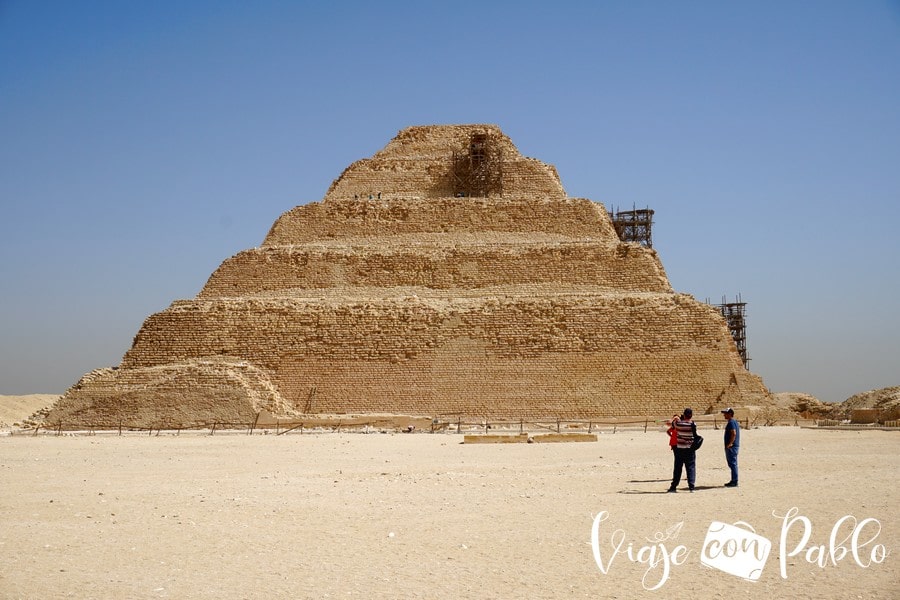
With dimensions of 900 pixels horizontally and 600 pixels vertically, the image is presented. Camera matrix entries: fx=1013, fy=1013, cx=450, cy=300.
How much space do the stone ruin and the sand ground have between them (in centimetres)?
1493

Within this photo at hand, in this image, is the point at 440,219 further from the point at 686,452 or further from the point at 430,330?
the point at 686,452

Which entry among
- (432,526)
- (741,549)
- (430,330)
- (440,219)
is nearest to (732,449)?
(741,549)

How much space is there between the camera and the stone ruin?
34.4 m

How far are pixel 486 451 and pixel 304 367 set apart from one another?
1578cm

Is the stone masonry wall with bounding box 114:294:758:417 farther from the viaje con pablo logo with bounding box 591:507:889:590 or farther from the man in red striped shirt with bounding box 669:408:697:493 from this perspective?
the viaje con pablo logo with bounding box 591:507:889:590

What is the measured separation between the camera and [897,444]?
2273cm

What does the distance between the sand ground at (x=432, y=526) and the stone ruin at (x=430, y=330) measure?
14929 millimetres

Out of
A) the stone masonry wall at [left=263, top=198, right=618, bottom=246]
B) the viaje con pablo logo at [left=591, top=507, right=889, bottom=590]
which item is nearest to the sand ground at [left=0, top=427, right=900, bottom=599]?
the viaje con pablo logo at [left=591, top=507, right=889, bottom=590]

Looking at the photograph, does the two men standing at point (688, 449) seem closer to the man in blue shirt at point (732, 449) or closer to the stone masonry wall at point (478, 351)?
the man in blue shirt at point (732, 449)

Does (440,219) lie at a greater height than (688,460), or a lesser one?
greater

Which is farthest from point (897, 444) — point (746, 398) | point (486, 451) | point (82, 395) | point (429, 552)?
point (82, 395)

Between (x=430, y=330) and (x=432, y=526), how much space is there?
997 inches

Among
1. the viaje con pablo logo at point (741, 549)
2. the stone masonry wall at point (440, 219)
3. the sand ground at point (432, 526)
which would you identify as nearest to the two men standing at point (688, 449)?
the sand ground at point (432, 526)

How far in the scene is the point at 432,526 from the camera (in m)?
10.8
